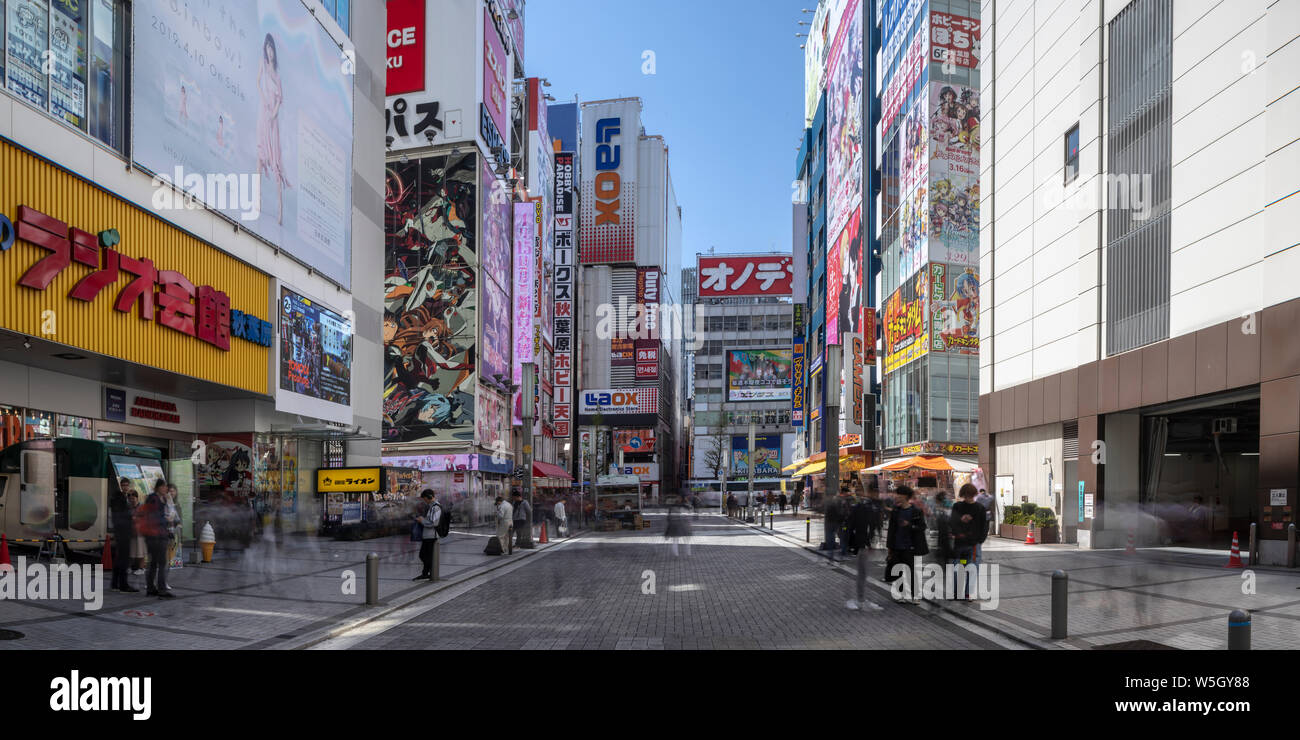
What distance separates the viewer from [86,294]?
58.4 ft

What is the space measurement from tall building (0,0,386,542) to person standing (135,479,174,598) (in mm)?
4840

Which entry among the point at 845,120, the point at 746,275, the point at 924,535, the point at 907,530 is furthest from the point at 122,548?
the point at 746,275

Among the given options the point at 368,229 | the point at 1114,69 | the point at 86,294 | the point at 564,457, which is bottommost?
the point at 564,457

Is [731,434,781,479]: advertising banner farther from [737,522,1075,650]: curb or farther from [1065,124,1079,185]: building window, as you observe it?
[737,522,1075,650]: curb

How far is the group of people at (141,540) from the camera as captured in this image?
13.5 metres

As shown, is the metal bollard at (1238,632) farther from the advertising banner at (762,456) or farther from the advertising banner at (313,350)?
the advertising banner at (762,456)

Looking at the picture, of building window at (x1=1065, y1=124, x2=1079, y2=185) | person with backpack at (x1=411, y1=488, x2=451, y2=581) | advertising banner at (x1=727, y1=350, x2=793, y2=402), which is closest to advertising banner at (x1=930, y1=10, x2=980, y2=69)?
building window at (x1=1065, y1=124, x2=1079, y2=185)

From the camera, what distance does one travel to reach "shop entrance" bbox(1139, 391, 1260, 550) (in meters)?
25.1

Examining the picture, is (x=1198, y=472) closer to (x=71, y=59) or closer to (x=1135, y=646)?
(x=1135, y=646)

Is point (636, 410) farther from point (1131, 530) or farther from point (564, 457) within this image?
point (1131, 530)
